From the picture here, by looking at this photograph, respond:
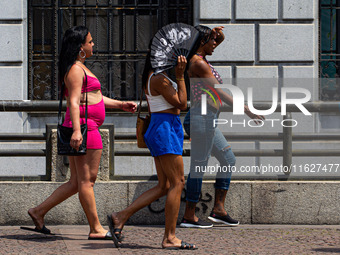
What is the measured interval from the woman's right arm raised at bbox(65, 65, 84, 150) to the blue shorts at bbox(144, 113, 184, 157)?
0.58 m

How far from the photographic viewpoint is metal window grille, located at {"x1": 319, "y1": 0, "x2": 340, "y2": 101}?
1138 centimetres

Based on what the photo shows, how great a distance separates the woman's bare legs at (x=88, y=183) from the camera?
5785mm

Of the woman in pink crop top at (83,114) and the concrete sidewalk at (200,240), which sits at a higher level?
the woman in pink crop top at (83,114)

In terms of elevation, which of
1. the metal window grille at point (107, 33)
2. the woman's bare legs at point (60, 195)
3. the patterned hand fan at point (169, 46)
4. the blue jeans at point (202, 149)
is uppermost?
the metal window grille at point (107, 33)

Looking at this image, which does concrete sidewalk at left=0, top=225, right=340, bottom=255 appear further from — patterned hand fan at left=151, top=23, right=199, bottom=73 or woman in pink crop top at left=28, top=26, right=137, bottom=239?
patterned hand fan at left=151, top=23, right=199, bottom=73

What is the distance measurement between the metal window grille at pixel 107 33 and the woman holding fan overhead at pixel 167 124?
19.2 ft

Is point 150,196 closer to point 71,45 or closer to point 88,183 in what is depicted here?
point 88,183

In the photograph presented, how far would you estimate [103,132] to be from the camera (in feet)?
22.5

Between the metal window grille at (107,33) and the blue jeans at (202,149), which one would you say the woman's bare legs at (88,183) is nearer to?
the blue jeans at (202,149)

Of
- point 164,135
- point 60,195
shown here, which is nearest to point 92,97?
point 164,135

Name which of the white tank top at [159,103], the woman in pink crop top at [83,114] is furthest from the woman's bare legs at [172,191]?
the woman in pink crop top at [83,114]

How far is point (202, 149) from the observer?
21.3 ft

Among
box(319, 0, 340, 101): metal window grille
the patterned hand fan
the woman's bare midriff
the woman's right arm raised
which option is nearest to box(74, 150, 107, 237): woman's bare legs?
the woman's right arm raised

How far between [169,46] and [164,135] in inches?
28.1
